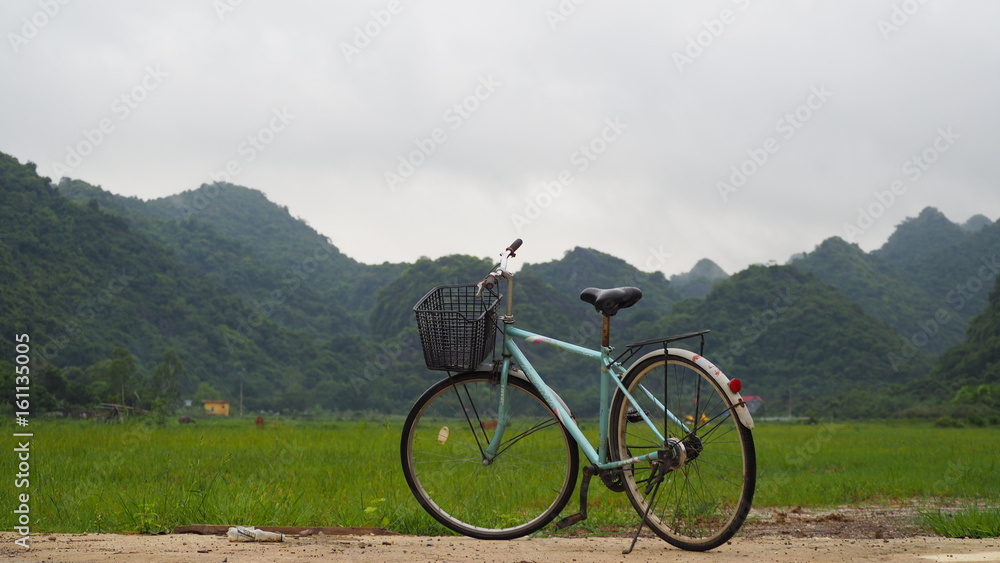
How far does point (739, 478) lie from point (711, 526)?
12.6 inches

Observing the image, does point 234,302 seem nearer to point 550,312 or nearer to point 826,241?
point 550,312

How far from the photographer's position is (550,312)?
63.2 metres

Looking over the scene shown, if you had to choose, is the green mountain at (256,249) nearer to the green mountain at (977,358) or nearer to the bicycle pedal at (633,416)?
the green mountain at (977,358)

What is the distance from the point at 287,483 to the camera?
6242mm

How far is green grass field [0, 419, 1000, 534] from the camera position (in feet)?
13.5

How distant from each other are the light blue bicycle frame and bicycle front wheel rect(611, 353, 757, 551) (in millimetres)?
41

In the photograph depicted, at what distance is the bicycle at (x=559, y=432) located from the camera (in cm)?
332

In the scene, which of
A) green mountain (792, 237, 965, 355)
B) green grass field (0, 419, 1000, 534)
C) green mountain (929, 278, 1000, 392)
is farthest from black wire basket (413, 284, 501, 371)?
green mountain (792, 237, 965, 355)

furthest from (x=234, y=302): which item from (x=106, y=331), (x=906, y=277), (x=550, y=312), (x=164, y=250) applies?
(x=906, y=277)

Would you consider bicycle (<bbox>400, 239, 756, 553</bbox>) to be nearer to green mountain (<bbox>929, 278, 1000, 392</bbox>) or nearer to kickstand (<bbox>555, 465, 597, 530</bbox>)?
Result: kickstand (<bbox>555, 465, 597, 530</bbox>)

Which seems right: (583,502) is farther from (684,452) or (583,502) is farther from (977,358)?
(977,358)

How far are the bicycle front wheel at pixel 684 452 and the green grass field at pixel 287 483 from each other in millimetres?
1001
